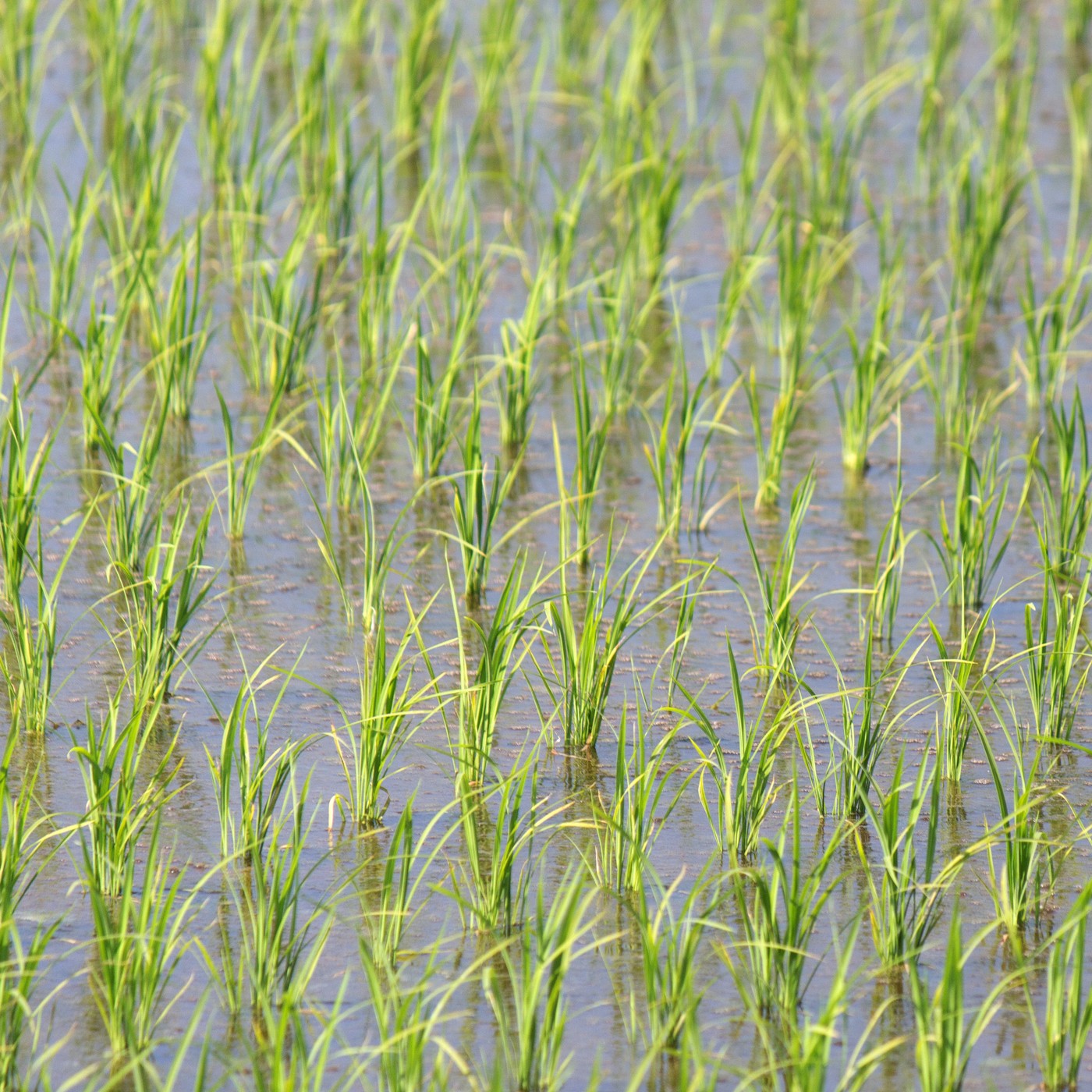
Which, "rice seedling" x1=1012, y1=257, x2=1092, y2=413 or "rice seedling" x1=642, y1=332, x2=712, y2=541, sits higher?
"rice seedling" x1=1012, y1=257, x2=1092, y2=413

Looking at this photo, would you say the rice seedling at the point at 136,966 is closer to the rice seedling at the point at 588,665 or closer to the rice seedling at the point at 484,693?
the rice seedling at the point at 484,693

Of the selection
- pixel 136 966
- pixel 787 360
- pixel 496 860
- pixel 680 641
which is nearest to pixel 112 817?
pixel 136 966

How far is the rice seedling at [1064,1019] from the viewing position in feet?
8.39

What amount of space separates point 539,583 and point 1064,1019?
126 cm

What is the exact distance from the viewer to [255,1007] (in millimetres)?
2680

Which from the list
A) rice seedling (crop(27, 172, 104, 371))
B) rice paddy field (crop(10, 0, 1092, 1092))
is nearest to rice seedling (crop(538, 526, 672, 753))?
rice paddy field (crop(10, 0, 1092, 1092))

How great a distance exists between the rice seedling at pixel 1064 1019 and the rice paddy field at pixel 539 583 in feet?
0.04

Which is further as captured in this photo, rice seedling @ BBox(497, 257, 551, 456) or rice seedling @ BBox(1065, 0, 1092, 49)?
rice seedling @ BBox(1065, 0, 1092, 49)

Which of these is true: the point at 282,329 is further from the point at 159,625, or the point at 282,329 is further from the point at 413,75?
the point at 413,75

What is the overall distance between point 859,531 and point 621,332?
91cm

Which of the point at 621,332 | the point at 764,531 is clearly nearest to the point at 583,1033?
the point at 764,531

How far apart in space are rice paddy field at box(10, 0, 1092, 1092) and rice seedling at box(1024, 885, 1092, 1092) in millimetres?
12

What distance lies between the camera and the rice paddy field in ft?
8.91

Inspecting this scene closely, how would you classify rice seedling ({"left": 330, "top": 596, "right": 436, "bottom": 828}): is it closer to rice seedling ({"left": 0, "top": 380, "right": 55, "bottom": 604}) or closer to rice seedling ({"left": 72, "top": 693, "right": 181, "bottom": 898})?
rice seedling ({"left": 72, "top": 693, "right": 181, "bottom": 898})
